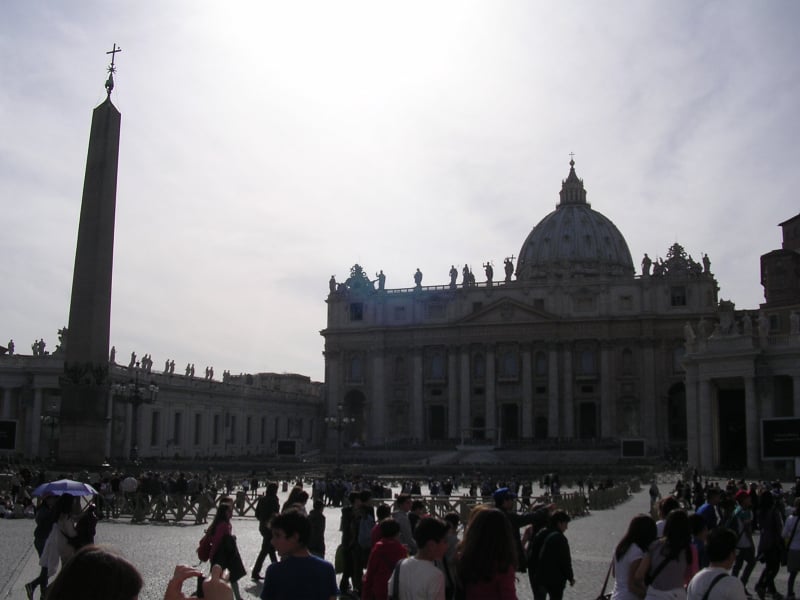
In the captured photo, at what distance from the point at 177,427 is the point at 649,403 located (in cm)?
3638

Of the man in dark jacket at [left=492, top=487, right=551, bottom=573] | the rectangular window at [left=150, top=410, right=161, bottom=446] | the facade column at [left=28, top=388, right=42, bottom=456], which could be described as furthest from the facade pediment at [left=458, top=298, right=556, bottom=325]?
the man in dark jacket at [left=492, top=487, right=551, bottom=573]

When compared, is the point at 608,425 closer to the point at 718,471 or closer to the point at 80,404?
the point at 718,471

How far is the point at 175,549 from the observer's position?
16.5 metres

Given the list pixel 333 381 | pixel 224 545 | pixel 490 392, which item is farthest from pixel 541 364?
pixel 224 545

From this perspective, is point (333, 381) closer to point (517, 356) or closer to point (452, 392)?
point (452, 392)

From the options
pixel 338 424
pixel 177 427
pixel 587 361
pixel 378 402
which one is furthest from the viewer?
pixel 378 402

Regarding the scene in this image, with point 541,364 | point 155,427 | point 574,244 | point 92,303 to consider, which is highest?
point 574,244

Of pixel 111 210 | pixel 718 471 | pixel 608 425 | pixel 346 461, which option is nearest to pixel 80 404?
pixel 111 210

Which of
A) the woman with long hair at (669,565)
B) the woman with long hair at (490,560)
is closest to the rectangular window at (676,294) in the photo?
the woman with long hair at (669,565)

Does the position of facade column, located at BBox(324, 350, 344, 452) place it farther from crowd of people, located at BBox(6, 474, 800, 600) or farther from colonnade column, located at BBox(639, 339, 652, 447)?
crowd of people, located at BBox(6, 474, 800, 600)

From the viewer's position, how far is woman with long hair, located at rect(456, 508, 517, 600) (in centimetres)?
589

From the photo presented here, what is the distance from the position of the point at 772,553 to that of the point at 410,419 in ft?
231

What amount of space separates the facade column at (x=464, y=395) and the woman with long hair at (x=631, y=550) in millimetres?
72300

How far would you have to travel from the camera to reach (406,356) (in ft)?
276
